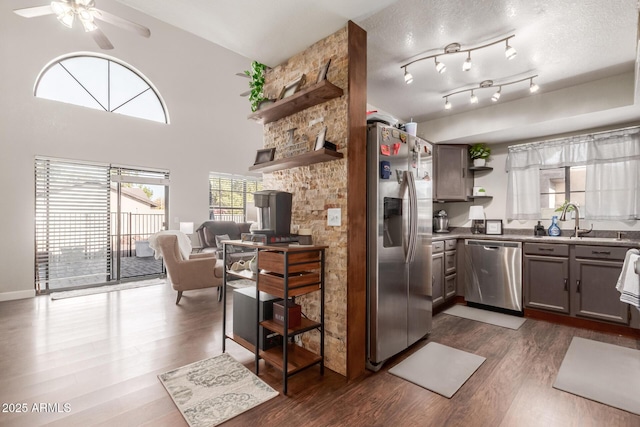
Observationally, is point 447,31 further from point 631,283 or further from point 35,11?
point 35,11

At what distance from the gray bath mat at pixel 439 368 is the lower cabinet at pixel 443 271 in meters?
1.05

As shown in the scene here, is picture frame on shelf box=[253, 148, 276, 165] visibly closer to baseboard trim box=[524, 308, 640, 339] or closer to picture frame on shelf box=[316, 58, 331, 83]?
picture frame on shelf box=[316, 58, 331, 83]

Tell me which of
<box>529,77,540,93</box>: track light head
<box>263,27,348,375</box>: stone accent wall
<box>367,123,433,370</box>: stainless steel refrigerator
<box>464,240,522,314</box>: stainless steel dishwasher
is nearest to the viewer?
<box>263,27,348,375</box>: stone accent wall

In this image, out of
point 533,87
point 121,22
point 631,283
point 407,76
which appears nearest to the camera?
point 631,283

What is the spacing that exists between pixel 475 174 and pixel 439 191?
31.8 inches

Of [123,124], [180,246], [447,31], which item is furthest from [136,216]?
[447,31]

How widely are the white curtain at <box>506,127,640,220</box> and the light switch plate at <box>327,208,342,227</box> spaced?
3384mm

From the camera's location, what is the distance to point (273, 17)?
2238mm

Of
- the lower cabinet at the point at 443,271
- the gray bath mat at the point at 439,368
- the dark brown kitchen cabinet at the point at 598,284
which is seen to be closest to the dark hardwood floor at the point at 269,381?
the gray bath mat at the point at 439,368

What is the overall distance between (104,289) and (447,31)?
6.11 meters

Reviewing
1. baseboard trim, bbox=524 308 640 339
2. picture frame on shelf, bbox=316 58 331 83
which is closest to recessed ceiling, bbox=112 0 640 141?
picture frame on shelf, bbox=316 58 331 83

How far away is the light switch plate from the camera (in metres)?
2.26

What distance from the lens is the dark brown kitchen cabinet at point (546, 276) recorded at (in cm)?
338

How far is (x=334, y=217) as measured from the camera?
2.30m
